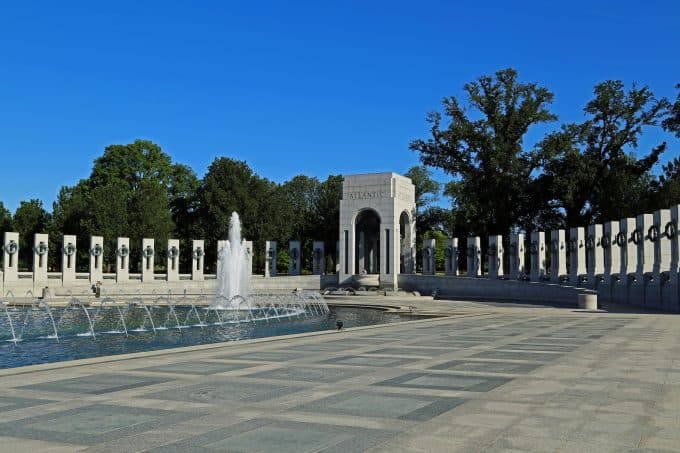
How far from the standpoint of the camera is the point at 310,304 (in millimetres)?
33438

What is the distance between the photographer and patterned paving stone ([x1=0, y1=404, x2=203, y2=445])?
239 inches

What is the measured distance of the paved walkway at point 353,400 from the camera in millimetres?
5938

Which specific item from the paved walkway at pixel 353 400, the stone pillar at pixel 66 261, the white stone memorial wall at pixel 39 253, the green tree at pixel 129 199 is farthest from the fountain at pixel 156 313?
the green tree at pixel 129 199

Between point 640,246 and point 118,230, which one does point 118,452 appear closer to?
point 640,246

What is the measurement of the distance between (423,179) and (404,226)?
61.1 ft

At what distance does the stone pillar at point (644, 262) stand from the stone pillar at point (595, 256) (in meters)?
4.16

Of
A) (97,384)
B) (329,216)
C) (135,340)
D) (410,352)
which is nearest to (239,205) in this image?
(329,216)

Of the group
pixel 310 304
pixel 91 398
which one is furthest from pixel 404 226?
pixel 91 398

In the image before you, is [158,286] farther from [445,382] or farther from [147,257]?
[445,382]

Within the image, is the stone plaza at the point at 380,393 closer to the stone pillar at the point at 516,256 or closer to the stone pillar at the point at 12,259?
the stone pillar at the point at 516,256

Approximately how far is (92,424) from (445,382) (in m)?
4.71

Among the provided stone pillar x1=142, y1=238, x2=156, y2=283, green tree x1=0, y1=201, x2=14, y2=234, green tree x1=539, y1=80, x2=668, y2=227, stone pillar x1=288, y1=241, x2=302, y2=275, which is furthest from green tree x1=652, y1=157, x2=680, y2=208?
green tree x1=0, y1=201, x2=14, y2=234

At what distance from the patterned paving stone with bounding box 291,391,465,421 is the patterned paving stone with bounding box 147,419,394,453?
0.69 metres

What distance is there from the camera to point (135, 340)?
701 inches
